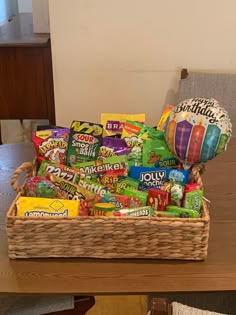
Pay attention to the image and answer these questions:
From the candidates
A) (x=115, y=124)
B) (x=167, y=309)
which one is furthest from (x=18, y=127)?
(x=167, y=309)

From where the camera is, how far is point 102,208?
99cm

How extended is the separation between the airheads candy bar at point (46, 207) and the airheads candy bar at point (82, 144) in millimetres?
186

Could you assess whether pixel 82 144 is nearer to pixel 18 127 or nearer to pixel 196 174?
pixel 196 174

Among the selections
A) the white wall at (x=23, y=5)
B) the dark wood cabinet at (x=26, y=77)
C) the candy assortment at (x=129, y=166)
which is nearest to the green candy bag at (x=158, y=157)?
the candy assortment at (x=129, y=166)

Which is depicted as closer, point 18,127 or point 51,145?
point 51,145

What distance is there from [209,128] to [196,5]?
3.53 ft

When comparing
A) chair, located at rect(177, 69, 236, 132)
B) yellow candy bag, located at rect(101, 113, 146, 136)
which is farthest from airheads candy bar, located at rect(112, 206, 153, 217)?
chair, located at rect(177, 69, 236, 132)

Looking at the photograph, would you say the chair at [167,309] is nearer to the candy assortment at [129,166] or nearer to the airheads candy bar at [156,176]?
the candy assortment at [129,166]

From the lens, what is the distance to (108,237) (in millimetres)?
963

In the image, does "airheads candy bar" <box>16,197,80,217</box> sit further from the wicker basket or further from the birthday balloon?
the birthday balloon

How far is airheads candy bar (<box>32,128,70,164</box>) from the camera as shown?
116cm

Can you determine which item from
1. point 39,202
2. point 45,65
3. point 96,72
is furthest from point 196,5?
point 39,202

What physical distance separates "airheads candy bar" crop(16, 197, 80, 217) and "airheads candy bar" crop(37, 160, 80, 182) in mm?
117

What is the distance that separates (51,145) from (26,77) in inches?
61.3
